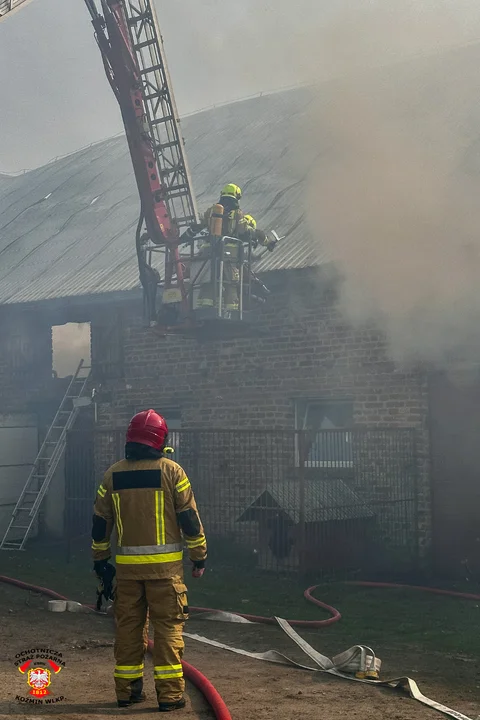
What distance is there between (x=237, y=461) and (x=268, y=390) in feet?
3.63

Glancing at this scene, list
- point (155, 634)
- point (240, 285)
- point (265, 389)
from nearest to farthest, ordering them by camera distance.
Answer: point (155, 634) < point (240, 285) < point (265, 389)

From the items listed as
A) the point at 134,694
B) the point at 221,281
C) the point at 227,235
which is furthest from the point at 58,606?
the point at 227,235

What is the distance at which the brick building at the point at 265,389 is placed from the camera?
10.4 metres

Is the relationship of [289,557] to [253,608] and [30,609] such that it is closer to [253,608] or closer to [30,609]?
[253,608]

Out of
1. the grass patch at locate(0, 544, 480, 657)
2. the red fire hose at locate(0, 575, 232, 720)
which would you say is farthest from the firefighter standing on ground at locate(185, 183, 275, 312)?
→ the red fire hose at locate(0, 575, 232, 720)

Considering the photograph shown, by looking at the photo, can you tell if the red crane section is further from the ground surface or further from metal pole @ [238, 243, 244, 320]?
the ground surface

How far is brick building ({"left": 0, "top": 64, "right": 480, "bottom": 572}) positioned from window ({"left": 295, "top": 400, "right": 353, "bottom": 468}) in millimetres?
25

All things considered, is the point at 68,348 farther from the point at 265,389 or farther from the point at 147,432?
the point at 147,432

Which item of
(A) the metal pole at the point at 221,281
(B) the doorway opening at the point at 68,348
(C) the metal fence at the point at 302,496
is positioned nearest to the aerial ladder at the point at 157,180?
(A) the metal pole at the point at 221,281

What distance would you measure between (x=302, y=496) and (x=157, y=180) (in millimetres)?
4942

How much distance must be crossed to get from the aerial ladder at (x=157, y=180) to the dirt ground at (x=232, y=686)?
5.09 m

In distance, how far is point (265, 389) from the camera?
12227mm

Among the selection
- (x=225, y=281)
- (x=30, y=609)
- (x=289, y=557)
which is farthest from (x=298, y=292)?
(x=30, y=609)

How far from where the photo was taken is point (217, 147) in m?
17.2
